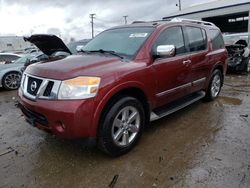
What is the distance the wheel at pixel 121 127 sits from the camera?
3.34m

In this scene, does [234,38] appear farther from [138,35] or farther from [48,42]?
[138,35]

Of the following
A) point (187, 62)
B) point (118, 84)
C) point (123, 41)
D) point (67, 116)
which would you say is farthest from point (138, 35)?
point (67, 116)

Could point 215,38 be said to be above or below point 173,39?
above

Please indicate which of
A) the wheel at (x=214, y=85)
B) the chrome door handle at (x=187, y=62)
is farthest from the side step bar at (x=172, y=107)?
the chrome door handle at (x=187, y=62)

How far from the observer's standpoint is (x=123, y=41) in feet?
14.1

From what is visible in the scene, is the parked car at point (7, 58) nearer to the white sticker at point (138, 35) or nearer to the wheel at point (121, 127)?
the white sticker at point (138, 35)

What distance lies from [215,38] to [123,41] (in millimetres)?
2794

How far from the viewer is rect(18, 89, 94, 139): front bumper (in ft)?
9.94

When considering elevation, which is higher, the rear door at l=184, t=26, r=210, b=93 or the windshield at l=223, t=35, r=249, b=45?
the windshield at l=223, t=35, r=249, b=45

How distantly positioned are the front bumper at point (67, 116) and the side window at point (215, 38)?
3.88m

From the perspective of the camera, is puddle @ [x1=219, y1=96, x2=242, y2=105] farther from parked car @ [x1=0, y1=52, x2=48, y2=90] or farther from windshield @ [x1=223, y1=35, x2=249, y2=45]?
parked car @ [x1=0, y1=52, x2=48, y2=90]

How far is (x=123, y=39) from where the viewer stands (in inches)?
171

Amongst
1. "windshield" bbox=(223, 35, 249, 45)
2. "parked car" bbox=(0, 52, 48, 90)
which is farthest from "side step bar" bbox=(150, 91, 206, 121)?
"windshield" bbox=(223, 35, 249, 45)

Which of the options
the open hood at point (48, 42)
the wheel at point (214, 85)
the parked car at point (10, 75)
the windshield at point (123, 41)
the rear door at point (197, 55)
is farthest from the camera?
the parked car at point (10, 75)
